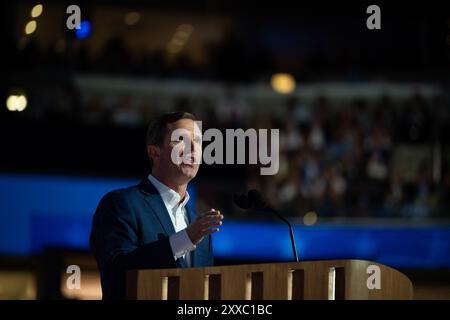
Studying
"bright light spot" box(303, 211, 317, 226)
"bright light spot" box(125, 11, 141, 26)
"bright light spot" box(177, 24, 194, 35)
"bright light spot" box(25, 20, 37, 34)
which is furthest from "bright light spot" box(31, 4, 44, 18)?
"bright light spot" box(303, 211, 317, 226)

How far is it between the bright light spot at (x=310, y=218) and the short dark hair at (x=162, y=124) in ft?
23.0

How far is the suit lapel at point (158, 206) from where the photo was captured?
3.51m

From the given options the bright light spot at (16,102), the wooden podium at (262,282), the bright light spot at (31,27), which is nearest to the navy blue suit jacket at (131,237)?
the wooden podium at (262,282)

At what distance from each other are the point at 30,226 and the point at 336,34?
26.1 feet

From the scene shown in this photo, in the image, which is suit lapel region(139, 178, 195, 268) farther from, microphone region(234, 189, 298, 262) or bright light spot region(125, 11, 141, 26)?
bright light spot region(125, 11, 141, 26)

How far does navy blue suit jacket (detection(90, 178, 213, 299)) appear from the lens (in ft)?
10.4

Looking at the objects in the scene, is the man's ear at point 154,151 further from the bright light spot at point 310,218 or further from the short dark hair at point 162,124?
the bright light spot at point 310,218

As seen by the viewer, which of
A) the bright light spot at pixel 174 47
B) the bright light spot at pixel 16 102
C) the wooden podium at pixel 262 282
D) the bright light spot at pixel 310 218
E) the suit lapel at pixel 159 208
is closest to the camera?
the wooden podium at pixel 262 282

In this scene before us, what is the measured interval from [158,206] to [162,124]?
1.13ft

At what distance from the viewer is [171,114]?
3.59 m

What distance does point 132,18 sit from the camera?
15727 mm

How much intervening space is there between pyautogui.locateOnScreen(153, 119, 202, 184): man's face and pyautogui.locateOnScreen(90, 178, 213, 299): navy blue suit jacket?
0.44ft

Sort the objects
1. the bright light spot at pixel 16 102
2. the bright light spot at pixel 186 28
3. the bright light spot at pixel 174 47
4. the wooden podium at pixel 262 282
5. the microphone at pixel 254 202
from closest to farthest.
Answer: the wooden podium at pixel 262 282, the microphone at pixel 254 202, the bright light spot at pixel 16 102, the bright light spot at pixel 174 47, the bright light spot at pixel 186 28
